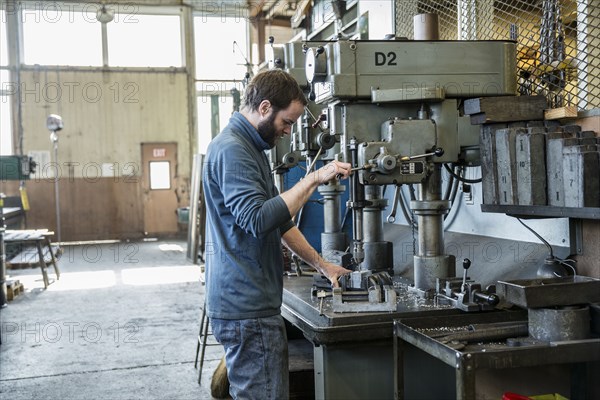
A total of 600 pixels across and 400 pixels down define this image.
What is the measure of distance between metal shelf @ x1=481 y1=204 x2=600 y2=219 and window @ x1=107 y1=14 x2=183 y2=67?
7.60m

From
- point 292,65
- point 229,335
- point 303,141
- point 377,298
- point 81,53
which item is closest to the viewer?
point 229,335

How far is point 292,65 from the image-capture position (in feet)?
8.20

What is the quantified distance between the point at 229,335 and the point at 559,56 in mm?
1351

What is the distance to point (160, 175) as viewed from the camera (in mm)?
8781

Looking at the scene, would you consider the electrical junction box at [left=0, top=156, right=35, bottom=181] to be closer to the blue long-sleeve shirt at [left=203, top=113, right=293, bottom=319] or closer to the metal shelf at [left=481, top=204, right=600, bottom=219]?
the blue long-sleeve shirt at [left=203, top=113, right=293, bottom=319]

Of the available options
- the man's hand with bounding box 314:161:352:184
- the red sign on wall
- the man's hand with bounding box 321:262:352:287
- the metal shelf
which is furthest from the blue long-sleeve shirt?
the red sign on wall

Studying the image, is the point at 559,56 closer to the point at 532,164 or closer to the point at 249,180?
the point at 532,164

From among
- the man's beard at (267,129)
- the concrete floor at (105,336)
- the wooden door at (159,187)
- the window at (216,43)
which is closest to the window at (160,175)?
the wooden door at (159,187)

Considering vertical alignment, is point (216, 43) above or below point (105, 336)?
above

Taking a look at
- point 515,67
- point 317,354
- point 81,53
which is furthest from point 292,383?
point 81,53

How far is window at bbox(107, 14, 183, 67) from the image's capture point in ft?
27.6

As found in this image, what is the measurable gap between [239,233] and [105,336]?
249cm

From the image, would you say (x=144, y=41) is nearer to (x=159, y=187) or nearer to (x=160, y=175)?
(x=160, y=175)

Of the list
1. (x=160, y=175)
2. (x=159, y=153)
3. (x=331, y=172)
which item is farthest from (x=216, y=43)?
(x=331, y=172)
